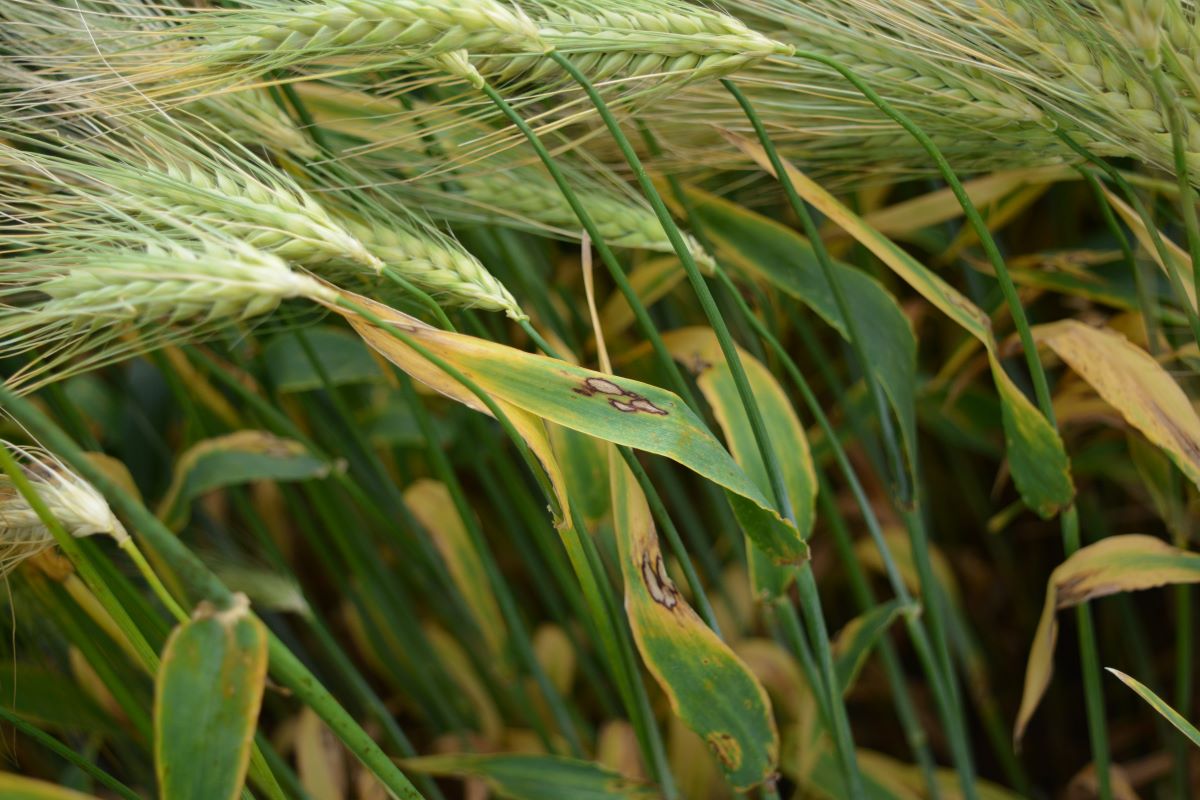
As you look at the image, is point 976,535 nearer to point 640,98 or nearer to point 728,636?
point 728,636

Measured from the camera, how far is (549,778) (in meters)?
0.64

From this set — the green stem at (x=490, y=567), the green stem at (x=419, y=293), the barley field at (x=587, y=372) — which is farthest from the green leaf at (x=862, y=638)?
the green stem at (x=419, y=293)

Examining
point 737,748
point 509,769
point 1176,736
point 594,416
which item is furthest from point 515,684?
point 1176,736

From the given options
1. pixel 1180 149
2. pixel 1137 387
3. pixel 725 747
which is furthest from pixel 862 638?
pixel 1180 149

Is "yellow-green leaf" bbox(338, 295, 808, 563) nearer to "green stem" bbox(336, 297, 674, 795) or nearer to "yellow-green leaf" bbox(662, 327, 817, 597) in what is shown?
"green stem" bbox(336, 297, 674, 795)

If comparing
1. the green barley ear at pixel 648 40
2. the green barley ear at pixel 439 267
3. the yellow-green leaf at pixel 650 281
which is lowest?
the yellow-green leaf at pixel 650 281

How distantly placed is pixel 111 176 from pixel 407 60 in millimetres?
169

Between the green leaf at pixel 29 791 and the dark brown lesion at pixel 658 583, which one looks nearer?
the green leaf at pixel 29 791

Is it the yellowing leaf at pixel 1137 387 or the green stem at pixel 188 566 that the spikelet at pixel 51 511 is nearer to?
the green stem at pixel 188 566

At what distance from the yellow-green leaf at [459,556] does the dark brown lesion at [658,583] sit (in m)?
0.34

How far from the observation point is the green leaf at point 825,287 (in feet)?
2.12

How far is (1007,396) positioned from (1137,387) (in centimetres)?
8

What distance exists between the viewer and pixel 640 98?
1.94 ft

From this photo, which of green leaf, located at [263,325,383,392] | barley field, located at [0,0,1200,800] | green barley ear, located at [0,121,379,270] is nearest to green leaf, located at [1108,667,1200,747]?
barley field, located at [0,0,1200,800]
